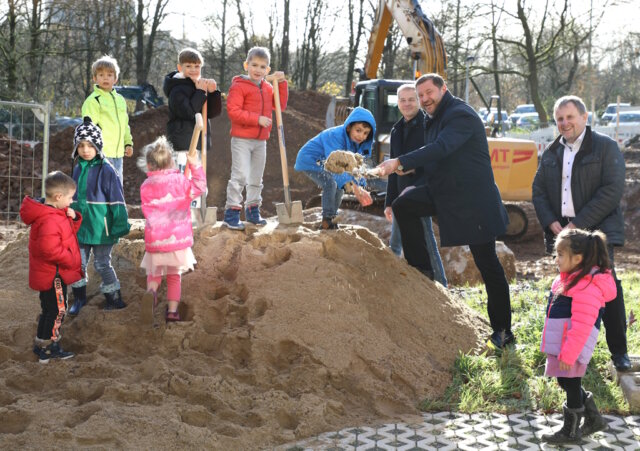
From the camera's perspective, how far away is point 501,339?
5.17 m

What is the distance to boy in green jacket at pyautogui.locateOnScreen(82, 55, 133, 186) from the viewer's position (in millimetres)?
5766

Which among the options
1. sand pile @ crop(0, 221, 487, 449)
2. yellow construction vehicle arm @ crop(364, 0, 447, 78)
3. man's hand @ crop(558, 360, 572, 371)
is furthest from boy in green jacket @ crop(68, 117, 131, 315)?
yellow construction vehicle arm @ crop(364, 0, 447, 78)

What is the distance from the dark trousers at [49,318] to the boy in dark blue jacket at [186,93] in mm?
1906

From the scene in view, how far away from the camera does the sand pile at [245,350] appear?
3709 millimetres

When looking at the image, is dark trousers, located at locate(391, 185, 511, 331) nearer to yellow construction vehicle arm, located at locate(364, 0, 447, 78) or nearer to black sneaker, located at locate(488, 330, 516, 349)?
black sneaker, located at locate(488, 330, 516, 349)

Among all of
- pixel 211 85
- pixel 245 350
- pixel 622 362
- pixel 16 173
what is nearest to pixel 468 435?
pixel 622 362

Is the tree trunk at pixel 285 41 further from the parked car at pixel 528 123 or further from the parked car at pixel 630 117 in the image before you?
the parked car at pixel 630 117

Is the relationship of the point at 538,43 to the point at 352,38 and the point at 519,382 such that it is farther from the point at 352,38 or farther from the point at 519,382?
the point at 519,382

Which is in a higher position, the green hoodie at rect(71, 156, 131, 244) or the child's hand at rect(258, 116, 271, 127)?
the child's hand at rect(258, 116, 271, 127)

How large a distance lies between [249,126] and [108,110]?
1138 millimetres

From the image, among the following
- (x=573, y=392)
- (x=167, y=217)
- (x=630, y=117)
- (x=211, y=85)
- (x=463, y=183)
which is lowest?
(x=573, y=392)

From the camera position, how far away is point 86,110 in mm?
5777

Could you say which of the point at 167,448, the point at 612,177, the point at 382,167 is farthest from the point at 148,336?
the point at 612,177

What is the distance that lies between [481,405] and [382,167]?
163cm
